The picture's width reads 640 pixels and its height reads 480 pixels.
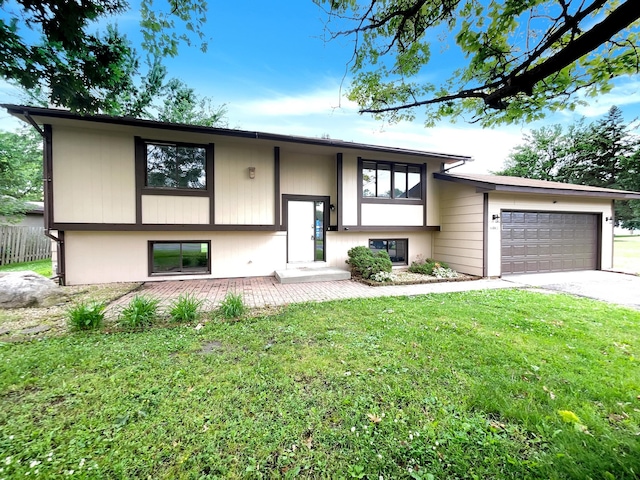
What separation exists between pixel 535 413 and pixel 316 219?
7.49 metres

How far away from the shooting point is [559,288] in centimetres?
675

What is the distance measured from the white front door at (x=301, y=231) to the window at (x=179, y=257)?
2.55 meters

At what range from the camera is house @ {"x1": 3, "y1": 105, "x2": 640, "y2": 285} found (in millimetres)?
6766

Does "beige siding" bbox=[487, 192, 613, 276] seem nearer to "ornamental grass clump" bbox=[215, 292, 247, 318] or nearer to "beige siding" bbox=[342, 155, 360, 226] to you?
"beige siding" bbox=[342, 155, 360, 226]

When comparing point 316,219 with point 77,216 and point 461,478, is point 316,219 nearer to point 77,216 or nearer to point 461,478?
point 77,216

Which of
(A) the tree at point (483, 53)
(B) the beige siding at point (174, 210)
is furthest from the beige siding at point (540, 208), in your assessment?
(B) the beige siding at point (174, 210)

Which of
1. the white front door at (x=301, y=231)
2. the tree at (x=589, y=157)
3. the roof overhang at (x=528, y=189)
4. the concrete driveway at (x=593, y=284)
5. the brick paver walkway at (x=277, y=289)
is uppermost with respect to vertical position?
the tree at (x=589, y=157)

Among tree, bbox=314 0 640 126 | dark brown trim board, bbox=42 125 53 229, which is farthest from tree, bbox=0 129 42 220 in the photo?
tree, bbox=314 0 640 126

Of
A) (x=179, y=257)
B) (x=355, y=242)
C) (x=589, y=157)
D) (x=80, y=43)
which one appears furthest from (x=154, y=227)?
(x=589, y=157)

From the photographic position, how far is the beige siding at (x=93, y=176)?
6547 millimetres

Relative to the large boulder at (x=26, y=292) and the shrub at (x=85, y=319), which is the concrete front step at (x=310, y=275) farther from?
the large boulder at (x=26, y=292)

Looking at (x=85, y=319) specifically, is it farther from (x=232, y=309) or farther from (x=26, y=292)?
(x=26, y=292)

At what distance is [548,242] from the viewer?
356 inches

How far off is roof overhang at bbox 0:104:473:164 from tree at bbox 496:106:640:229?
19605mm
